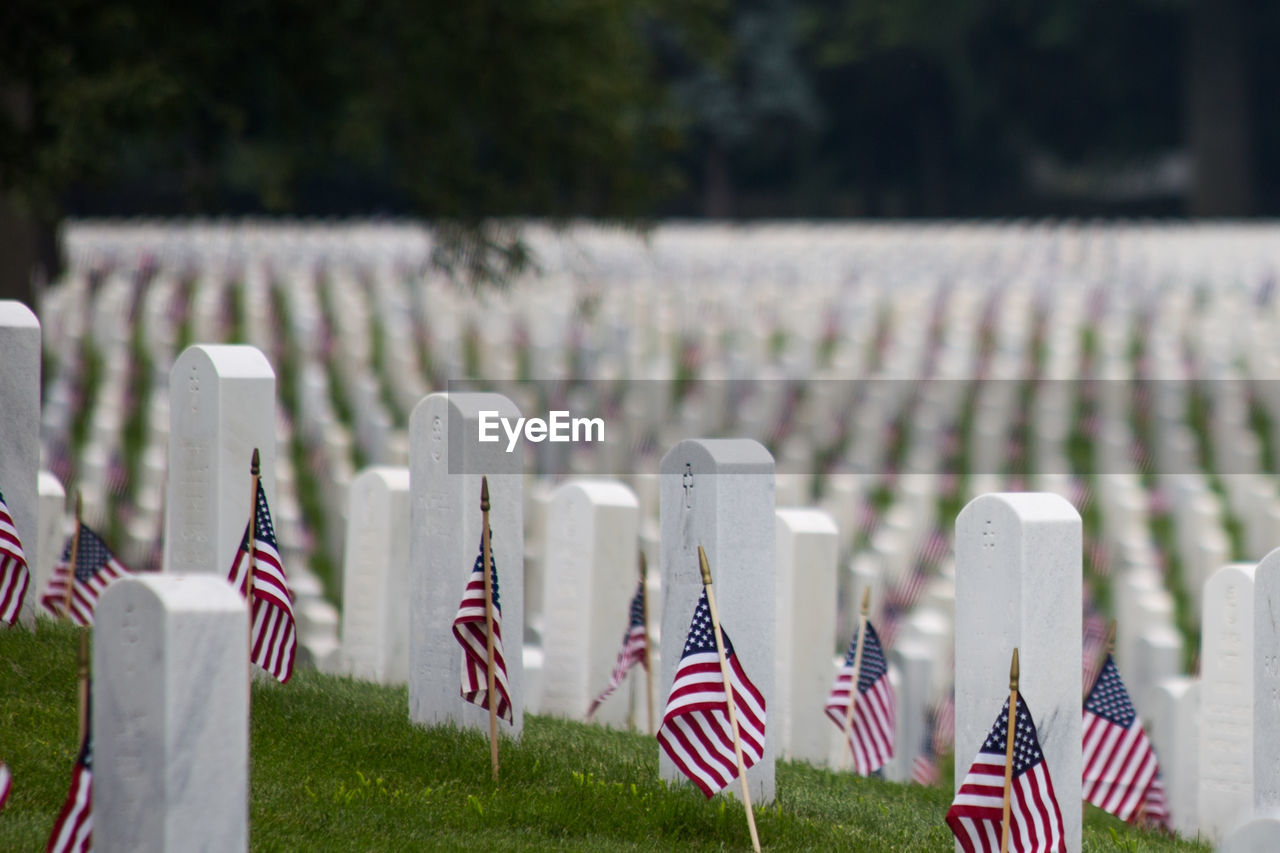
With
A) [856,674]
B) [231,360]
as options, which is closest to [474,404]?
[231,360]

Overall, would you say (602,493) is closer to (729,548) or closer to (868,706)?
(868,706)

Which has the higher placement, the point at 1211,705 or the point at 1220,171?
the point at 1220,171

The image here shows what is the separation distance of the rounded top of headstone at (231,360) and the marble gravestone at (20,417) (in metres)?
0.53

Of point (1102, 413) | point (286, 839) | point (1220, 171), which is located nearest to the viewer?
point (286, 839)

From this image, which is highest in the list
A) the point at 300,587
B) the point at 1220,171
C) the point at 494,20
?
the point at 1220,171

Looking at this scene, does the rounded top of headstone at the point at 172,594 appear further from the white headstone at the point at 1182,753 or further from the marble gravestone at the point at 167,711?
the white headstone at the point at 1182,753

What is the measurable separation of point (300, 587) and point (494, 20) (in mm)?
6017

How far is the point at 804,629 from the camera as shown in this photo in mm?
5762

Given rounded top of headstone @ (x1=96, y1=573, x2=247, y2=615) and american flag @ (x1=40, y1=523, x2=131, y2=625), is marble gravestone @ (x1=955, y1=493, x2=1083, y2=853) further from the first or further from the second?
Result: american flag @ (x1=40, y1=523, x2=131, y2=625)

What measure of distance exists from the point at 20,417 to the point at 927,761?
3.67 meters

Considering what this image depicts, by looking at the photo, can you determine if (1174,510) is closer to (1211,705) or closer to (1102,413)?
(1102,413)

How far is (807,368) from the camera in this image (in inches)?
563

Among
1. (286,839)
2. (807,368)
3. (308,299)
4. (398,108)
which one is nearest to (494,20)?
(398,108)

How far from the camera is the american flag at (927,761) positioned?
6492mm
